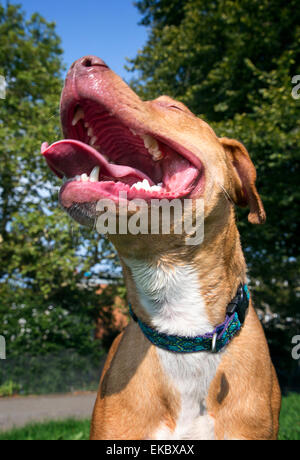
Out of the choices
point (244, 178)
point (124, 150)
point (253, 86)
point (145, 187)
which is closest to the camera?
point (145, 187)

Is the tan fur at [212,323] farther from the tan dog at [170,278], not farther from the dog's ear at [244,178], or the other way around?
the dog's ear at [244,178]

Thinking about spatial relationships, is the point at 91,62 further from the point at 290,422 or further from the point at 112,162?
the point at 290,422

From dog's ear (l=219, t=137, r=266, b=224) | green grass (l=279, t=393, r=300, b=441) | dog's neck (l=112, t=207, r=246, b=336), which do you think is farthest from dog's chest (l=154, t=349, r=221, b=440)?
green grass (l=279, t=393, r=300, b=441)

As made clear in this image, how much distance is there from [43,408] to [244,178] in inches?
322

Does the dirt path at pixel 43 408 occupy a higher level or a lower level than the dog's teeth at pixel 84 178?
lower

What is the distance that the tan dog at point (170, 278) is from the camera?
181 cm

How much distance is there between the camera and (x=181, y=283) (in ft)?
6.31

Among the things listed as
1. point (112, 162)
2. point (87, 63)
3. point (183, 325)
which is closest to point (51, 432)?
point (183, 325)

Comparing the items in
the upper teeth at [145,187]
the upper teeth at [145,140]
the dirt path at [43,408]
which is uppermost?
the upper teeth at [145,140]

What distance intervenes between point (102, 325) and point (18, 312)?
3.30 meters

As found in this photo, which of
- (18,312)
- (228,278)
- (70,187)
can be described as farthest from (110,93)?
(18,312)

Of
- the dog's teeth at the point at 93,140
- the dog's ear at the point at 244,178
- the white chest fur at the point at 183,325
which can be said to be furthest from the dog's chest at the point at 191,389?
the dog's teeth at the point at 93,140

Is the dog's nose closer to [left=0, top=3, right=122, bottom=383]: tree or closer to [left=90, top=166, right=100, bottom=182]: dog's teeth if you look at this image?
[left=90, top=166, right=100, bottom=182]: dog's teeth

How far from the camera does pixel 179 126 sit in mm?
2021
